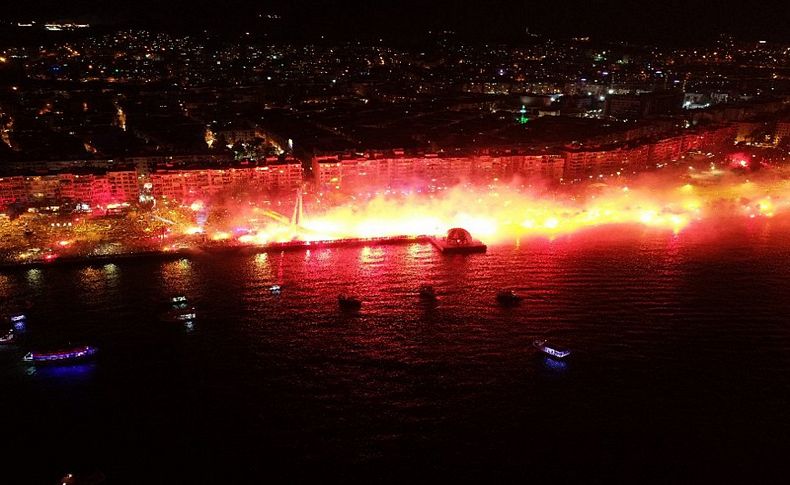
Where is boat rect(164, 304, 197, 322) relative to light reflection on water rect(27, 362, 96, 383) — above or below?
above

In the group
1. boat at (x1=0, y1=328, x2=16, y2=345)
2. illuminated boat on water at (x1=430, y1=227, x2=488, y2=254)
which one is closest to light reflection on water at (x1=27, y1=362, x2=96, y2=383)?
boat at (x1=0, y1=328, x2=16, y2=345)

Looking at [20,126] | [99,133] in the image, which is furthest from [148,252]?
[20,126]

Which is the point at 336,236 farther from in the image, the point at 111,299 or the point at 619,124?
the point at 619,124

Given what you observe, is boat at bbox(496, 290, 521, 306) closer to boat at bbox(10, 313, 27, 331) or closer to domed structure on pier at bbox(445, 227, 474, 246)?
domed structure on pier at bbox(445, 227, 474, 246)

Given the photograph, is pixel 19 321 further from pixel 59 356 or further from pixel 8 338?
pixel 59 356

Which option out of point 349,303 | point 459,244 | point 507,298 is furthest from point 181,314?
point 459,244

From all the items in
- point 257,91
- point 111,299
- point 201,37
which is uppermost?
point 201,37

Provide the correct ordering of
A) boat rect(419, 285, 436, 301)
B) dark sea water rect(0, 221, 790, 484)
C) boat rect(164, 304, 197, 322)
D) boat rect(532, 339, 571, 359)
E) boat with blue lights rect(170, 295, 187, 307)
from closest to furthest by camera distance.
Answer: dark sea water rect(0, 221, 790, 484) < boat rect(532, 339, 571, 359) < boat rect(164, 304, 197, 322) < boat with blue lights rect(170, 295, 187, 307) < boat rect(419, 285, 436, 301)
